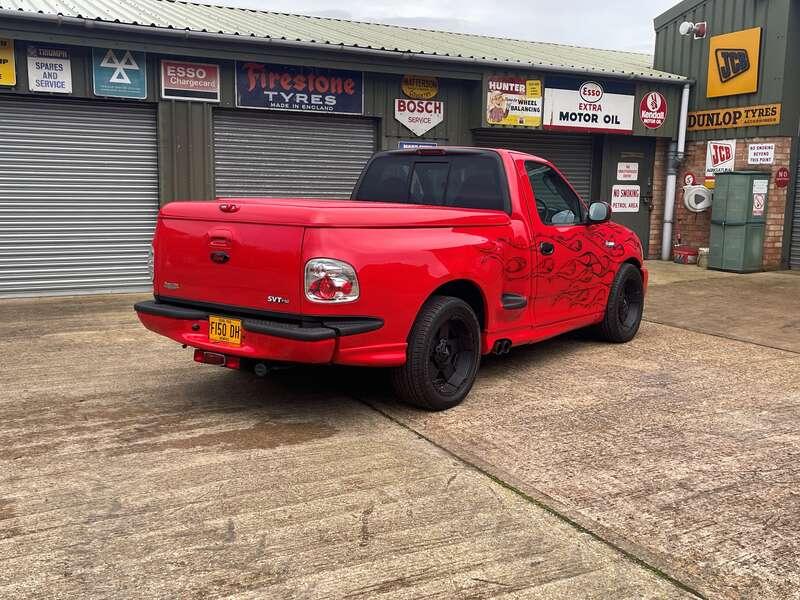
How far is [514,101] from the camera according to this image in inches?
511

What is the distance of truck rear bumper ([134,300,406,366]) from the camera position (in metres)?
4.33

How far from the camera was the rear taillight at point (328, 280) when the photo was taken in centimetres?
432

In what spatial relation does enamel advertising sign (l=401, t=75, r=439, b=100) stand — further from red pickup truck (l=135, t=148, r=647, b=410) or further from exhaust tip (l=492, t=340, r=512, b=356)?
exhaust tip (l=492, t=340, r=512, b=356)

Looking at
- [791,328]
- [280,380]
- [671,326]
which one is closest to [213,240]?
[280,380]

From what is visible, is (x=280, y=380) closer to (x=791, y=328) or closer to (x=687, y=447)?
(x=687, y=447)

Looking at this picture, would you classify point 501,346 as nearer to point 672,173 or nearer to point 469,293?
point 469,293

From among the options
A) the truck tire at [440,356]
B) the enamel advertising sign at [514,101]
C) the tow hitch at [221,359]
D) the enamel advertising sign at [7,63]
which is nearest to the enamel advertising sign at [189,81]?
the enamel advertising sign at [7,63]

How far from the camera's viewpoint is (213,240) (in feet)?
15.4

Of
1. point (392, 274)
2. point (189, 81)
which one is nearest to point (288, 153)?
point (189, 81)

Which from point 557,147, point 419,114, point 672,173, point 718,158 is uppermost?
point 419,114

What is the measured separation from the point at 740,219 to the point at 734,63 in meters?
2.95

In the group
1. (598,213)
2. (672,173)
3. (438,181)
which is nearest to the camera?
(438,181)

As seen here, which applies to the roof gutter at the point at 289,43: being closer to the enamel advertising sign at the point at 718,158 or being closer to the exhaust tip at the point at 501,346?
the enamel advertising sign at the point at 718,158

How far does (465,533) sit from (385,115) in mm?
9682
